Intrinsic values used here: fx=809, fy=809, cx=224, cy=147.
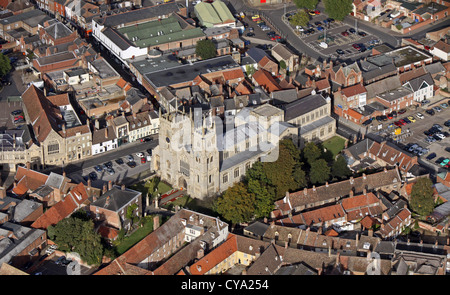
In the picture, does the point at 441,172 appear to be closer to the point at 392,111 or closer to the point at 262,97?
the point at 392,111

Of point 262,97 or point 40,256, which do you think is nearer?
point 40,256

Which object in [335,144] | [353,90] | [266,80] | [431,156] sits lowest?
[431,156]

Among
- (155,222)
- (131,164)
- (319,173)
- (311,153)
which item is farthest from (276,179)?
(131,164)

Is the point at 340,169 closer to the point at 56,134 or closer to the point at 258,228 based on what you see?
the point at 258,228

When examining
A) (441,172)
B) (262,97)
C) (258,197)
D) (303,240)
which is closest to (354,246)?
(303,240)

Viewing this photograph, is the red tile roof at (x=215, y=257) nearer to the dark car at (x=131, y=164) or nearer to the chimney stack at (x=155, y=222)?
the chimney stack at (x=155, y=222)

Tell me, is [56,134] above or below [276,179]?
above
